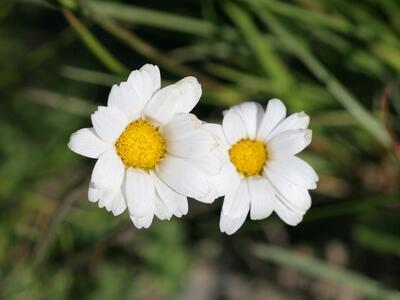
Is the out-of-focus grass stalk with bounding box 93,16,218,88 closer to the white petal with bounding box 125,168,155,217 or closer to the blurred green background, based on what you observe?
the blurred green background

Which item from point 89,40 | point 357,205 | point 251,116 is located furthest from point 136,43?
point 357,205

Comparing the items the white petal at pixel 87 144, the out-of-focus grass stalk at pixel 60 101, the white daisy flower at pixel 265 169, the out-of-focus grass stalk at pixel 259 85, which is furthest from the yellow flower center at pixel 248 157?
the out-of-focus grass stalk at pixel 60 101

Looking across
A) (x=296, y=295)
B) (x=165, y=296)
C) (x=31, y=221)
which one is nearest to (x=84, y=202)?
(x=31, y=221)

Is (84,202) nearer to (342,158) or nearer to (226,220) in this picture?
(342,158)

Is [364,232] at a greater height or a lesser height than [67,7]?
lesser

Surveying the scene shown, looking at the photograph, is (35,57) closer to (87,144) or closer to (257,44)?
(257,44)

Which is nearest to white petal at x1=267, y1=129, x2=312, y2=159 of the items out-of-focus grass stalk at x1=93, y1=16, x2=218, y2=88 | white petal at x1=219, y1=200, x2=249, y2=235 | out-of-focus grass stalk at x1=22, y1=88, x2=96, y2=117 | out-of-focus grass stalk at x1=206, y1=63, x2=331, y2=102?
white petal at x1=219, y1=200, x2=249, y2=235

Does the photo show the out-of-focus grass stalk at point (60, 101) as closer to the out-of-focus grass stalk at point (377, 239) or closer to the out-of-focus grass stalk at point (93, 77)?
the out-of-focus grass stalk at point (93, 77)
